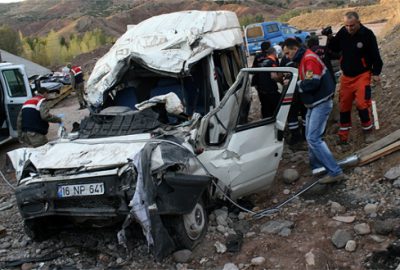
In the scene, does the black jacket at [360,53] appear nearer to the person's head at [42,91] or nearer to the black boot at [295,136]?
the black boot at [295,136]

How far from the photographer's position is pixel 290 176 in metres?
5.59

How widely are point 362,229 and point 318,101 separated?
1514mm

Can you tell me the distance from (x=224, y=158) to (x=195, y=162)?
45cm

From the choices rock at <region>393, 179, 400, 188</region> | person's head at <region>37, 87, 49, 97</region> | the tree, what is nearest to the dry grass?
the tree

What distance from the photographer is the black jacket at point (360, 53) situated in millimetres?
5645

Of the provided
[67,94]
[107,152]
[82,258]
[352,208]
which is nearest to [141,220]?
[107,152]

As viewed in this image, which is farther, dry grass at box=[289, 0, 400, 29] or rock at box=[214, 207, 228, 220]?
dry grass at box=[289, 0, 400, 29]

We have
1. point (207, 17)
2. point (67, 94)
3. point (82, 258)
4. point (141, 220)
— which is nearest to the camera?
point (141, 220)

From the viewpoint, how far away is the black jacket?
5.64 metres

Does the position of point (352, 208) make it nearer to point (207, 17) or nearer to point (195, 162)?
point (195, 162)

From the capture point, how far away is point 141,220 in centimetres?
375

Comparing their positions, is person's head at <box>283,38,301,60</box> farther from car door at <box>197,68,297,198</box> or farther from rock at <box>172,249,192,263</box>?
rock at <box>172,249,192,263</box>

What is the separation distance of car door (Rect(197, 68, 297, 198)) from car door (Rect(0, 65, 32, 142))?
5.65 meters

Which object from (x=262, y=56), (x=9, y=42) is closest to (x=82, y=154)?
(x=262, y=56)
